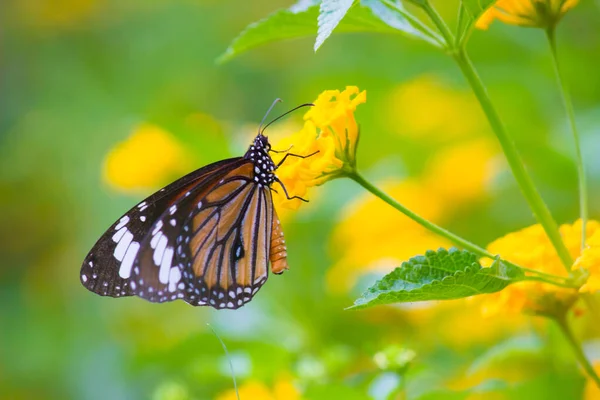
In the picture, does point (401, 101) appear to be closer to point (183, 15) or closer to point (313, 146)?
point (183, 15)

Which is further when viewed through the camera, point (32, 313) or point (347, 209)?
point (32, 313)

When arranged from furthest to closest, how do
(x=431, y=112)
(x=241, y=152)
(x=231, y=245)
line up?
(x=431, y=112) → (x=241, y=152) → (x=231, y=245)

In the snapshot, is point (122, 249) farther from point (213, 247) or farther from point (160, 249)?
point (213, 247)

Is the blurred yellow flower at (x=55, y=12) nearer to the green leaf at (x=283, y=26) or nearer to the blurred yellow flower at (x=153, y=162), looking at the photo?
the blurred yellow flower at (x=153, y=162)

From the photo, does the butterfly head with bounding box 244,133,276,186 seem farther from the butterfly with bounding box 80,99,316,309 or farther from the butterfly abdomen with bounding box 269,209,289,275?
the butterfly abdomen with bounding box 269,209,289,275

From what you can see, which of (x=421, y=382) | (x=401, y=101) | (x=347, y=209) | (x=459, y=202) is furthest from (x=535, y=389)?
(x=401, y=101)

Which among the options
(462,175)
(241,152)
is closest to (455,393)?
(241,152)

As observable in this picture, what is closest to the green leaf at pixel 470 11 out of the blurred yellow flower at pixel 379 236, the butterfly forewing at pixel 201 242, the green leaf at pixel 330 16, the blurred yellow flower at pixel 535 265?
the green leaf at pixel 330 16
